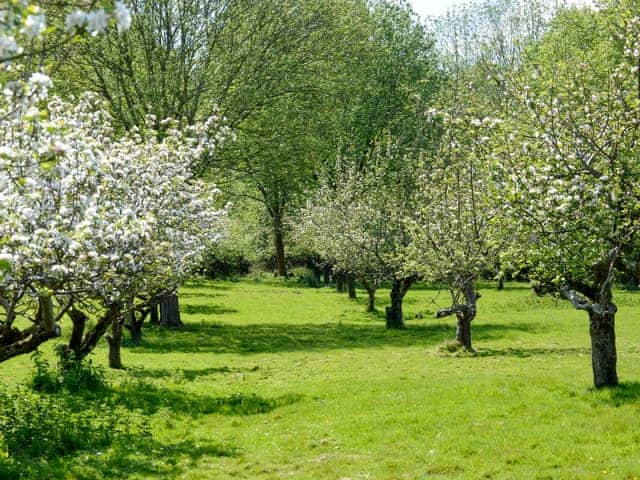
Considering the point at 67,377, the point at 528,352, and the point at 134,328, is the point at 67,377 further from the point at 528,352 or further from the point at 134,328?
the point at 528,352

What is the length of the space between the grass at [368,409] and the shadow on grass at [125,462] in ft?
0.12

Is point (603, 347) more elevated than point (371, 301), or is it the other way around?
point (603, 347)

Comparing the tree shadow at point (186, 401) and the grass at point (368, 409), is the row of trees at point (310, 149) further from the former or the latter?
the grass at point (368, 409)

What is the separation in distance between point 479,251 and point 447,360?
4402 mm

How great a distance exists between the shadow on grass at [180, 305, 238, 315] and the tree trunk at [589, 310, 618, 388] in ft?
103

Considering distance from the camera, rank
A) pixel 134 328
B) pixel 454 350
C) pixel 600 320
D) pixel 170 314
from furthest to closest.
Result: pixel 170 314, pixel 134 328, pixel 454 350, pixel 600 320

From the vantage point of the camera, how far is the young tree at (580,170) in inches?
546

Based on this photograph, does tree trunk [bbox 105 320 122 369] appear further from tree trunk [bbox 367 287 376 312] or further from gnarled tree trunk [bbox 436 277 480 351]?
tree trunk [bbox 367 287 376 312]

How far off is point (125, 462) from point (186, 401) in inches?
229

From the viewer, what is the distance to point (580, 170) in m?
14.2

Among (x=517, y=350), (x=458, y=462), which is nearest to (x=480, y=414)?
(x=458, y=462)

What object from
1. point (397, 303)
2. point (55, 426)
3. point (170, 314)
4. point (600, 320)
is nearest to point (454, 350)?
point (397, 303)

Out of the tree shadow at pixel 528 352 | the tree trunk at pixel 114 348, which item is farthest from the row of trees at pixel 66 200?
the tree shadow at pixel 528 352

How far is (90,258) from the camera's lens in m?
12.7
